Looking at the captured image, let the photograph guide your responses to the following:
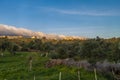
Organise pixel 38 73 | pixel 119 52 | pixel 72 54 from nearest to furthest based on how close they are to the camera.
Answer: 1. pixel 38 73
2. pixel 119 52
3. pixel 72 54

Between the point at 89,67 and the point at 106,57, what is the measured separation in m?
37.0

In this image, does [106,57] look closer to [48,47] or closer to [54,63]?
[54,63]

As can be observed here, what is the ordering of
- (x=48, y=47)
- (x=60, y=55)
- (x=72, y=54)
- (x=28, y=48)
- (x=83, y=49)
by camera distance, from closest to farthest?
(x=83, y=49) < (x=60, y=55) < (x=72, y=54) < (x=48, y=47) < (x=28, y=48)

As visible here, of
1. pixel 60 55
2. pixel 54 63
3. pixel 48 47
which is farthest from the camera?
pixel 48 47

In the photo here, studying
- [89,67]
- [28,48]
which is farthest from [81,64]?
[28,48]

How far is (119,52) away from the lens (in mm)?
81250

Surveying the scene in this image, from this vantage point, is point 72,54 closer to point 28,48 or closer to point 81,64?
point 81,64

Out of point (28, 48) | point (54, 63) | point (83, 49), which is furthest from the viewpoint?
point (28, 48)

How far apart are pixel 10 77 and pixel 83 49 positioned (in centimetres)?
4015

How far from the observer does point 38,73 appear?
52.0m

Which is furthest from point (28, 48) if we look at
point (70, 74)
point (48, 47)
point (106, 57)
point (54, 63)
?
point (70, 74)

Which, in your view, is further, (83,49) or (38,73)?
(83,49)

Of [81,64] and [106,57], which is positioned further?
[106,57]

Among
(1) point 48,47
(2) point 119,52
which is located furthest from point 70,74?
(1) point 48,47
